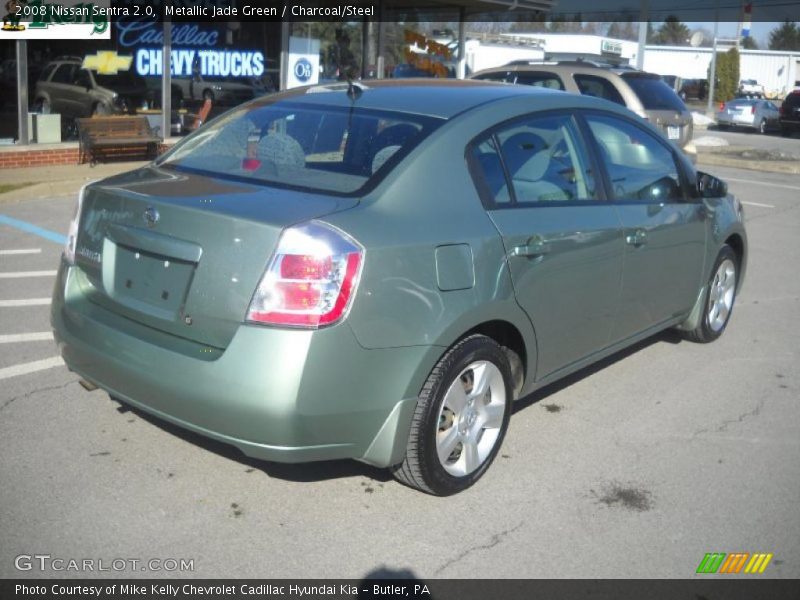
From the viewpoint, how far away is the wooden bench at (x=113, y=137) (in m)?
13.2

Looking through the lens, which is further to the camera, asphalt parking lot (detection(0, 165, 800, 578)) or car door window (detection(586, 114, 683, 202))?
car door window (detection(586, 114, 683, 202))

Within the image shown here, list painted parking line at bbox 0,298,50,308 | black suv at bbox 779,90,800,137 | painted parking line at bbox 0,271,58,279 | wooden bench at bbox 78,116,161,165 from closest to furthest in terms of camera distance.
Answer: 1. painted parking line at bbox 0,298,50,308
2. painted parking line at bbox 0,271,58,279
3. wooden bench at bbox 78,116,161,165
4. black suv at bbox 779,90,800,137

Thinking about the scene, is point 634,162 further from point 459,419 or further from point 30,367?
point 30,367

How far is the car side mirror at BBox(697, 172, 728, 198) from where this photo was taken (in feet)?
18.7

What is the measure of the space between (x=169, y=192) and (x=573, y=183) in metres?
2.02

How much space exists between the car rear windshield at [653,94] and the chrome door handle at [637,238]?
8.11 meters

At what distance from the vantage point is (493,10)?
65.6 ft

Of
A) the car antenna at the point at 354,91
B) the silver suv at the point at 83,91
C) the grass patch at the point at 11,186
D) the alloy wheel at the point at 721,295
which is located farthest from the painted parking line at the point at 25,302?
the silver suv at the point at 83,91

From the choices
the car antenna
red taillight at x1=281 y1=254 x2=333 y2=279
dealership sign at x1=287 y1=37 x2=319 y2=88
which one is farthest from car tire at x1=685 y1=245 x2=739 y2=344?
dealership sign at x1=287 y1=37 x2=319 y2=88

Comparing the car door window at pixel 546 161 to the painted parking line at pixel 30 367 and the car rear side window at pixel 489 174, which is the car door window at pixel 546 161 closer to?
the car rear side window at pixel 489 174

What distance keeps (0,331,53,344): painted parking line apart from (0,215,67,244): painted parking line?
2.94 meters

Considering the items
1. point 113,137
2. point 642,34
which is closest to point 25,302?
point 113,137

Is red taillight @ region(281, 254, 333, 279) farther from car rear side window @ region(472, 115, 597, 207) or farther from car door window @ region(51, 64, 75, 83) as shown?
car door window @ region(51, 64, 75, 83)

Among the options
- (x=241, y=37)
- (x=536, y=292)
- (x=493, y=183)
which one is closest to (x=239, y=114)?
(x=493, y=183)
